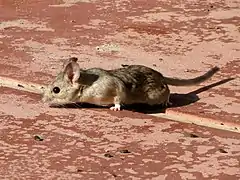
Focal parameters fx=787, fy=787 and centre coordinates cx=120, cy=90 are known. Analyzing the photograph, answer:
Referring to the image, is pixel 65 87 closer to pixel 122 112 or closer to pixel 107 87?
pixel 107 87

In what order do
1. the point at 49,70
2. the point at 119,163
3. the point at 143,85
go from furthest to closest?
the point at 49,70 → the point at 143,85 → the point at 119,163

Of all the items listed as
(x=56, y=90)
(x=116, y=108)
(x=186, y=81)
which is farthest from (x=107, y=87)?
(x=186, y=81)

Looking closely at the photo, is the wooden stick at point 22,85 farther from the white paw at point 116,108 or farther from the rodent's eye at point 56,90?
the white paw at point 116,108

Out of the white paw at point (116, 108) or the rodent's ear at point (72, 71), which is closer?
Result: the white paw at point (116, 108)

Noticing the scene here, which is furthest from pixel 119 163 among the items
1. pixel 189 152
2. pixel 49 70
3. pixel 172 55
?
pixel 172 55

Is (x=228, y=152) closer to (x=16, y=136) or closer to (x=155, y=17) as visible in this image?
(x=16, y=136)

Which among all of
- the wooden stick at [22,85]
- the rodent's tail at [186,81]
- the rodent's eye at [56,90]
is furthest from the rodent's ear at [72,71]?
the rodent's tail at [186,81]
